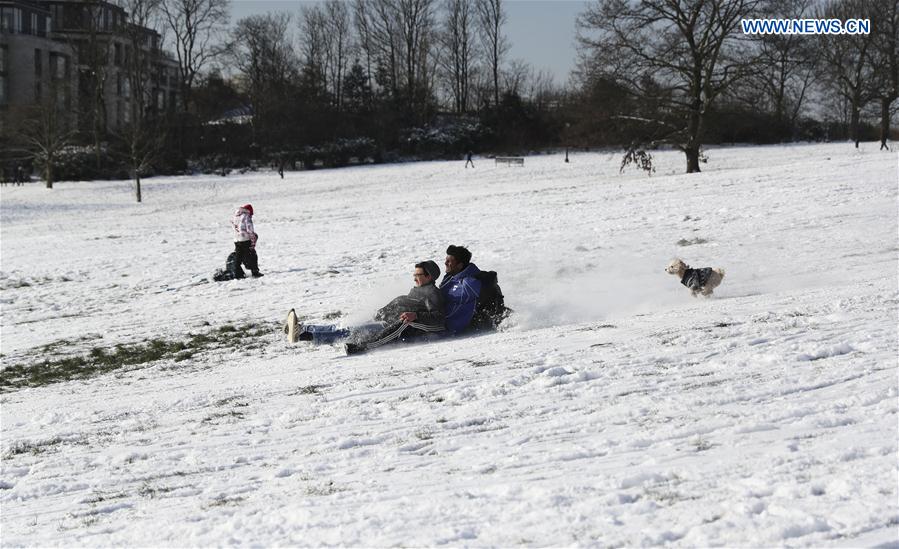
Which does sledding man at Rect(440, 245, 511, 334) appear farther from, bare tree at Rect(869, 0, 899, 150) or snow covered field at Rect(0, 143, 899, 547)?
bare tree at Rect(869, 0, 899, 150)

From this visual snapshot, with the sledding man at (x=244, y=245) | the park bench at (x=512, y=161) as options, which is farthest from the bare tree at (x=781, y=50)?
the sledding man at (x=244, y=245)

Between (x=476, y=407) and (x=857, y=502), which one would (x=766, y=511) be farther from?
(x=476, y=407)

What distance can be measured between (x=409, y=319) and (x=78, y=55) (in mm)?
64739

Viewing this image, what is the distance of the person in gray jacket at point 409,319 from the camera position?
897 cm

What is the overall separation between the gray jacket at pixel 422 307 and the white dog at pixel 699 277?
283 centimetres

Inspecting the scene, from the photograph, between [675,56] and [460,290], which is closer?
[460,290]

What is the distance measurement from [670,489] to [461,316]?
5.03m

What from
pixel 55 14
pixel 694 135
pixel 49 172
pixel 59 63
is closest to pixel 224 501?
pixel 694 135

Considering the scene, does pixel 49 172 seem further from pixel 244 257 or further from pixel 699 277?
pixel 699 277

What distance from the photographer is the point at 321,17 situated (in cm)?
8112

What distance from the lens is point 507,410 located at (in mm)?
6059

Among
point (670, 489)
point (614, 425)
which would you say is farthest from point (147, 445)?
point (670, 489)

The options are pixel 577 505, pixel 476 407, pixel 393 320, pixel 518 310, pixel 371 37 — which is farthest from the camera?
pixel 371 37

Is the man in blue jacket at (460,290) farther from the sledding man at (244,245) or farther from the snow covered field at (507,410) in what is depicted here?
Result: the sledding man at (244,245)
